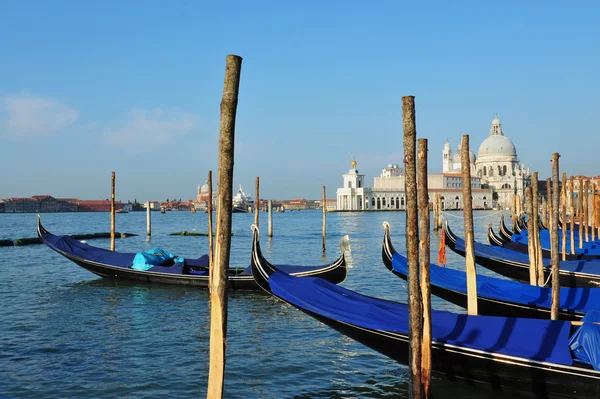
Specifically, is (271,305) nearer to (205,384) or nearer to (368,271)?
(205,384)

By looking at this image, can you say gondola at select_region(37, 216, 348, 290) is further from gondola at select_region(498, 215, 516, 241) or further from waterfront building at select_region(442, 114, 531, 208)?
waterfront building at select_region(442, 114, 531, 208)

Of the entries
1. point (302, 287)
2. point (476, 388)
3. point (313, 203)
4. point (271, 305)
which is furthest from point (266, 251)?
point (313, 203)

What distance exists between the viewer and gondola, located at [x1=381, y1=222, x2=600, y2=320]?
21.0ft

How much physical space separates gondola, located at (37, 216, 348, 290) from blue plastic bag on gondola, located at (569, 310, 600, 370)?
506cm

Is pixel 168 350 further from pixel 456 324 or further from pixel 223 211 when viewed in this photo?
pixel 223 211

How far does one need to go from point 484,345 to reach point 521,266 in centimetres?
687

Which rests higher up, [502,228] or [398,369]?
[502,228]

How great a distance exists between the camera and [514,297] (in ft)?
22.6

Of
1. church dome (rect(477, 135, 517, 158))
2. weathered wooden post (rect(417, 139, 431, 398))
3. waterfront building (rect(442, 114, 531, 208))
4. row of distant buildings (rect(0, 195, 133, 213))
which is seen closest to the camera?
weathered wooden post (rect(417, 139, 431, 398))

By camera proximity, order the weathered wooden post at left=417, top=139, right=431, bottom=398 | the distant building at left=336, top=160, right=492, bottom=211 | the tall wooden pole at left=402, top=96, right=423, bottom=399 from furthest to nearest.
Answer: the distant building at left=336, top=160, right=492, bottom=211, the weathered wooden post at left=417, top=139, right=431, bottom=398, the tall wooden pole at left=402, top=96, right=423, bottom=399

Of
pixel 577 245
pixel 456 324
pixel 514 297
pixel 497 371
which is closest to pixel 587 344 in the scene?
pixel 497 371

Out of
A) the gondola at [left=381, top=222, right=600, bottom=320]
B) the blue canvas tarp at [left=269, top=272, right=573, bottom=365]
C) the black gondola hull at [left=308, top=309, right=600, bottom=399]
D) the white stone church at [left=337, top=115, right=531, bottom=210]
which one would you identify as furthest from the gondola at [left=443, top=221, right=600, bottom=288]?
the white stone church at [left=337, top=115, right=531, bottom=210]

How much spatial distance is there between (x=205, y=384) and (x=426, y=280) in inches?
94.4

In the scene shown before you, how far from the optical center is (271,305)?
9633 mm
